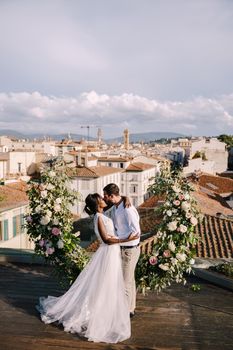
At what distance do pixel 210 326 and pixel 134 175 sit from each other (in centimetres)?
5130

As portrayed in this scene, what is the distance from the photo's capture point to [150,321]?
216 inches

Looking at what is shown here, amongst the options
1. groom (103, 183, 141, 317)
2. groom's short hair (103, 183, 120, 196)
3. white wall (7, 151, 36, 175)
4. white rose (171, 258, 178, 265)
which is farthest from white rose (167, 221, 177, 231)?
white wall (7, 151, 36, 175)

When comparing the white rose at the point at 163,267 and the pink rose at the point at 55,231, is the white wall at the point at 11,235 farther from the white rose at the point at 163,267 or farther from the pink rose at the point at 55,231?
the white rose at the point at 163,267

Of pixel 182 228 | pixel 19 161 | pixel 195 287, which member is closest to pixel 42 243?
pixel 182 228

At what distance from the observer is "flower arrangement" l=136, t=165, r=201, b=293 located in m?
6.00

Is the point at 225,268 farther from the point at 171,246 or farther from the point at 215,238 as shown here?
the point at 215,238

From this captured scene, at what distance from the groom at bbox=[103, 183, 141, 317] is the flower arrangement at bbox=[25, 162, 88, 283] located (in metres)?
1.14

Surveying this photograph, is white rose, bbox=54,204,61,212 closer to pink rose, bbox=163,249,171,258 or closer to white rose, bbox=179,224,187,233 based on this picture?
pink rose, bbox=163,249,171,258

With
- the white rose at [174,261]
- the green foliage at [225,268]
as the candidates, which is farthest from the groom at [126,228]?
the green foliage at [225,268]

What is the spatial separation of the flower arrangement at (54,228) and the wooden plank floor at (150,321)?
2.00 ft

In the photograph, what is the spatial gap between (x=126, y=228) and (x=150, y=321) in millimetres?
1334

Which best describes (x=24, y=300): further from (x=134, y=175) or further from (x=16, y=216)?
(x=134, y=175)

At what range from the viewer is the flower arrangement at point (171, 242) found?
600cm

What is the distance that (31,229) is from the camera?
6.62 meters
